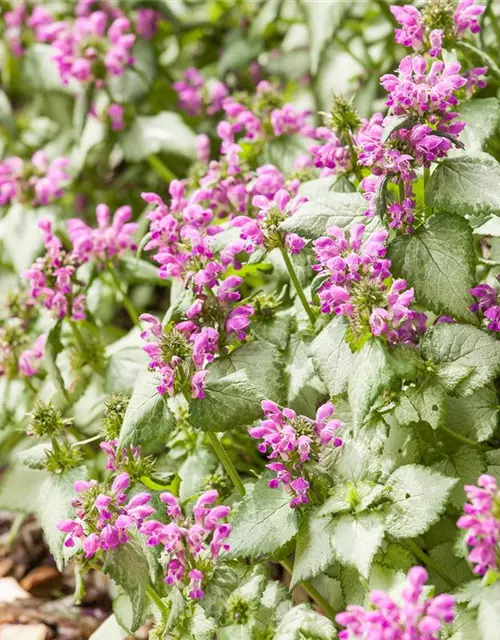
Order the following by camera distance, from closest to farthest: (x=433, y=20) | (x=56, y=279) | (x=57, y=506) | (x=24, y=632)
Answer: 1. (x=57, y=506)
2. (x=433, y=20)
3. (x=56, y=279)
4. (x=24, y=632)

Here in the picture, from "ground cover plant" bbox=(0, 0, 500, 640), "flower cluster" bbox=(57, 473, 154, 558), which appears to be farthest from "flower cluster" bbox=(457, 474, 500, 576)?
"flower cluster" bbox=(57, 473, 154, 558)

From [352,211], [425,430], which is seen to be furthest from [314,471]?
[352,211]

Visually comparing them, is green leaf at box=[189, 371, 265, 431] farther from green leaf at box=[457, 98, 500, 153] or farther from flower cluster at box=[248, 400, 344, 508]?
green leaf at box=[457, 98, 500, 153]

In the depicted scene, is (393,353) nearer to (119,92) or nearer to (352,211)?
(352,211)

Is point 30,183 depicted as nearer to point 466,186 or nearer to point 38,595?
point 38,595

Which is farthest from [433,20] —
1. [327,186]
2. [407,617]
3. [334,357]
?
[407,617]

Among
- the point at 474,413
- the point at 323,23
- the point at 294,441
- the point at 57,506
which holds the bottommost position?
the point at 57,506

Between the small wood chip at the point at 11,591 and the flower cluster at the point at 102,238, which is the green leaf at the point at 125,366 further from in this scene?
the small wood chip at the point at 11,591
